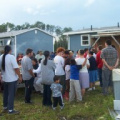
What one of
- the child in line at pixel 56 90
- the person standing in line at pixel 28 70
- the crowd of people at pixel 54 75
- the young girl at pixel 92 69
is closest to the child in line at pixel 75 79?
the crowd of people at pixel 54 75

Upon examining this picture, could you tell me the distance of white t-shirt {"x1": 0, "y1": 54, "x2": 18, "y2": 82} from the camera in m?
7.23

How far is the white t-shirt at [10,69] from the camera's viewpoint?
23.7ft

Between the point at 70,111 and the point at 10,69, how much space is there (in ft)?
6.42

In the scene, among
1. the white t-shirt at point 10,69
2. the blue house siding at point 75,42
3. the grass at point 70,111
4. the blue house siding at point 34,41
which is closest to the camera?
the grass at point 70,111

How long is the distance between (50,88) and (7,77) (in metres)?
1.38

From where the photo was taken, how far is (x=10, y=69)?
7281 mm

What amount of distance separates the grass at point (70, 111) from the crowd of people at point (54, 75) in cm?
26

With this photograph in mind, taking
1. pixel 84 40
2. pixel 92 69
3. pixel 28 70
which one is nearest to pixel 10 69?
pixel 28 70

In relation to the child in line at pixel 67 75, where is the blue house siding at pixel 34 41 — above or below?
above

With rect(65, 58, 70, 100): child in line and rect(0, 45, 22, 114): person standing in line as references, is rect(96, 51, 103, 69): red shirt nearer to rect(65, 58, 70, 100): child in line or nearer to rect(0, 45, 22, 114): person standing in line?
rect(65, 58, 70, 100): child in line

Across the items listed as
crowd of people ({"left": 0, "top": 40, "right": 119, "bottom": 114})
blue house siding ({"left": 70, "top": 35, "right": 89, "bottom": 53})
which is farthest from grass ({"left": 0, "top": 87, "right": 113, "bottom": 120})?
blue house siding ({"left": 70, "top": 35, "right": 89, "bottom": 53})

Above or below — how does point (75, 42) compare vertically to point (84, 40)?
below

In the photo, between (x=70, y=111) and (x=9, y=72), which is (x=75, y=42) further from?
(x=9, y=72)

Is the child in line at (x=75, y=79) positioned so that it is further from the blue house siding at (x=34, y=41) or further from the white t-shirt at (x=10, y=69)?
the blue house siding at (x=34, y=41)
